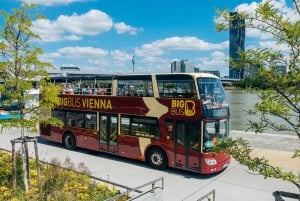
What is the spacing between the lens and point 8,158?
11188 mm

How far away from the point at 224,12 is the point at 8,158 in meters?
9.53

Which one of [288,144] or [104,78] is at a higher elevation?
[104,78]

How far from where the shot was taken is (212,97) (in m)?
11.1

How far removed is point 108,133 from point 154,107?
9.55 feet

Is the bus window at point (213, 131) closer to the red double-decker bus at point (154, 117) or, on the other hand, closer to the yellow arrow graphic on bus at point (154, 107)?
the red double-decker bus at point (154, 117)

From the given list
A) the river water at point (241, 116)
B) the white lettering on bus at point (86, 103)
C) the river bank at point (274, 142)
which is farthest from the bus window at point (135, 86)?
the river bank at point (274, 142)

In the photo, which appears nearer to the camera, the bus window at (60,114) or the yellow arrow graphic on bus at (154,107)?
the yellow arrow graphic on bus at (154,107)

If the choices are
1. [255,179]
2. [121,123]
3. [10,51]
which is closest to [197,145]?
[255,179]

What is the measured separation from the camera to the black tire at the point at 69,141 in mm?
15562

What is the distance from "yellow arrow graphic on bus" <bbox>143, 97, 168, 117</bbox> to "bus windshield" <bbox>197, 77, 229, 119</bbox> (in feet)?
5.20

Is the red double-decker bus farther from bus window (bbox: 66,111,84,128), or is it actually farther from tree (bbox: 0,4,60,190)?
tree (bbox: 0,4,60,190)

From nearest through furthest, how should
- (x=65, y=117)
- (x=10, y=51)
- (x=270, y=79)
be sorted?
1. (x=270, y=79)
2. (x=10, y=51)
3. (x=65, y=117)

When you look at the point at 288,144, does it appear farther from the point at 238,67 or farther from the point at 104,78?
the point at 238,67

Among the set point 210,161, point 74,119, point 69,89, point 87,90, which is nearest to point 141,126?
point 210,161
